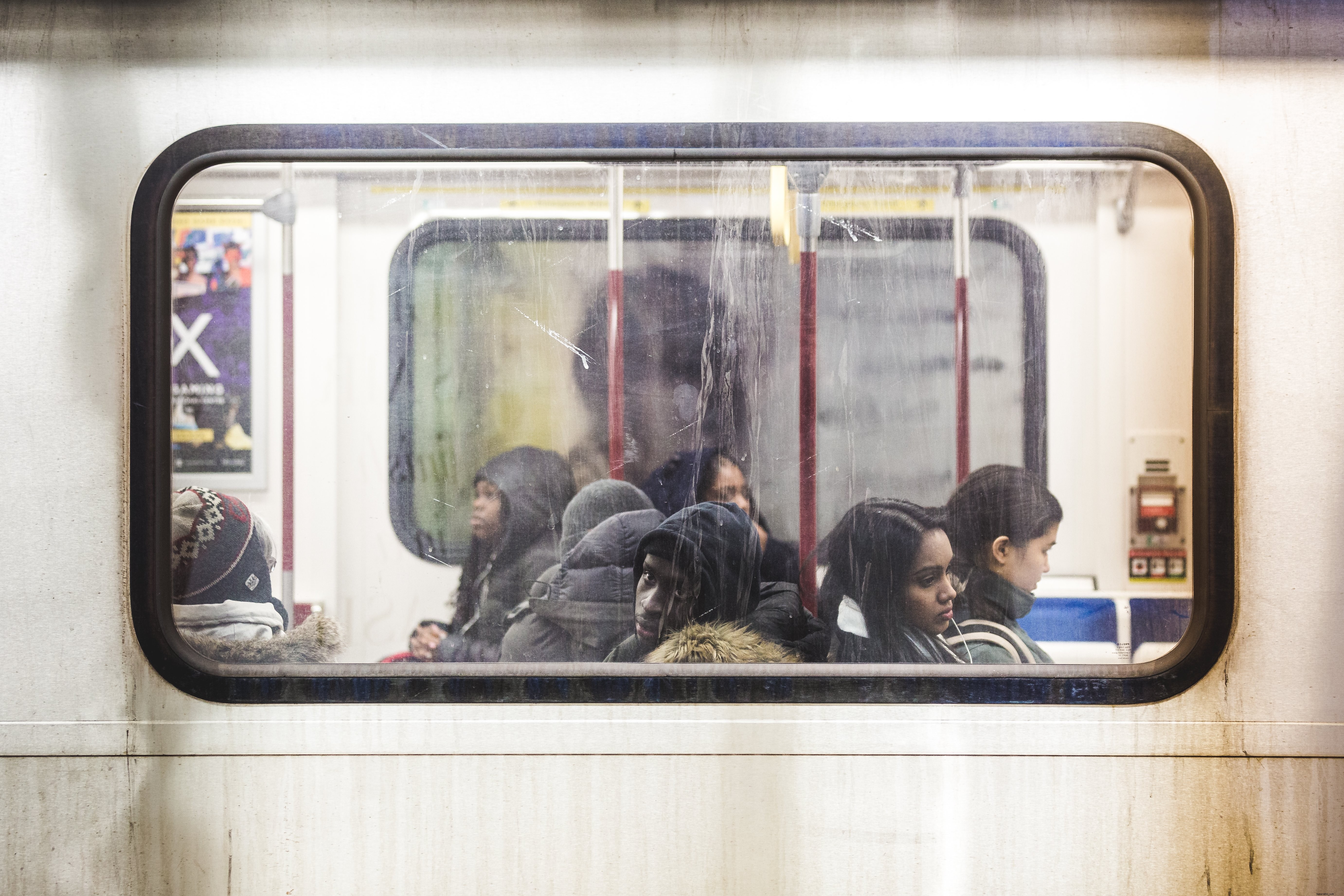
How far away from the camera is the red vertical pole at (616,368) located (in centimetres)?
155

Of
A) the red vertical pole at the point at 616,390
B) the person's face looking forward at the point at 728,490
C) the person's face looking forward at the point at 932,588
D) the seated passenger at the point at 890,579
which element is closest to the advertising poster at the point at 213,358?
the red vertical pole at the point at 616,390

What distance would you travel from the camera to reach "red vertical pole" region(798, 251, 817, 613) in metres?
1.55

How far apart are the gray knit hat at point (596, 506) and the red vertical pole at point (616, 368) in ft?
0.09

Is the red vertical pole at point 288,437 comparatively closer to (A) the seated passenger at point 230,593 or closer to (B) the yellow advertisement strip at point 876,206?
(A) the seated passenger at point 230,593

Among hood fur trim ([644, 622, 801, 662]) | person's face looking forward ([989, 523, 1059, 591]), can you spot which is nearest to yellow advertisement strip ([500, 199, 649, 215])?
hood fur trim ([644, 622, 801, 662])

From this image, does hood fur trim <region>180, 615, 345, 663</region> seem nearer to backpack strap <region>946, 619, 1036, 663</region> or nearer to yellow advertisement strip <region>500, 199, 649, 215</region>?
yellow advertisement strip <region>500, 199, 649, 215</region>

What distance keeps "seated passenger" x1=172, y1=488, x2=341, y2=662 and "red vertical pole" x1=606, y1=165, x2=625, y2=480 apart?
27.7 inches

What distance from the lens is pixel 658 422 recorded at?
1546mm

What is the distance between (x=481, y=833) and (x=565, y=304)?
1.11 metres

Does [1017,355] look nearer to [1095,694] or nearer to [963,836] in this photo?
[1095,694]

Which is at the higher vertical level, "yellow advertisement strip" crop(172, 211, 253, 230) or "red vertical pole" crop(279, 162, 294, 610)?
"yellow advertisement strip" crop(172, 211, 253, 230)

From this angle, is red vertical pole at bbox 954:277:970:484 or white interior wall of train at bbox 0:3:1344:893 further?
red vertical pole at bbox 954:277:970:484

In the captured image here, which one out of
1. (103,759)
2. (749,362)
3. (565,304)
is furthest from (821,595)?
(103,759)

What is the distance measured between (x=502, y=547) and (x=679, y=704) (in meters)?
0.49
